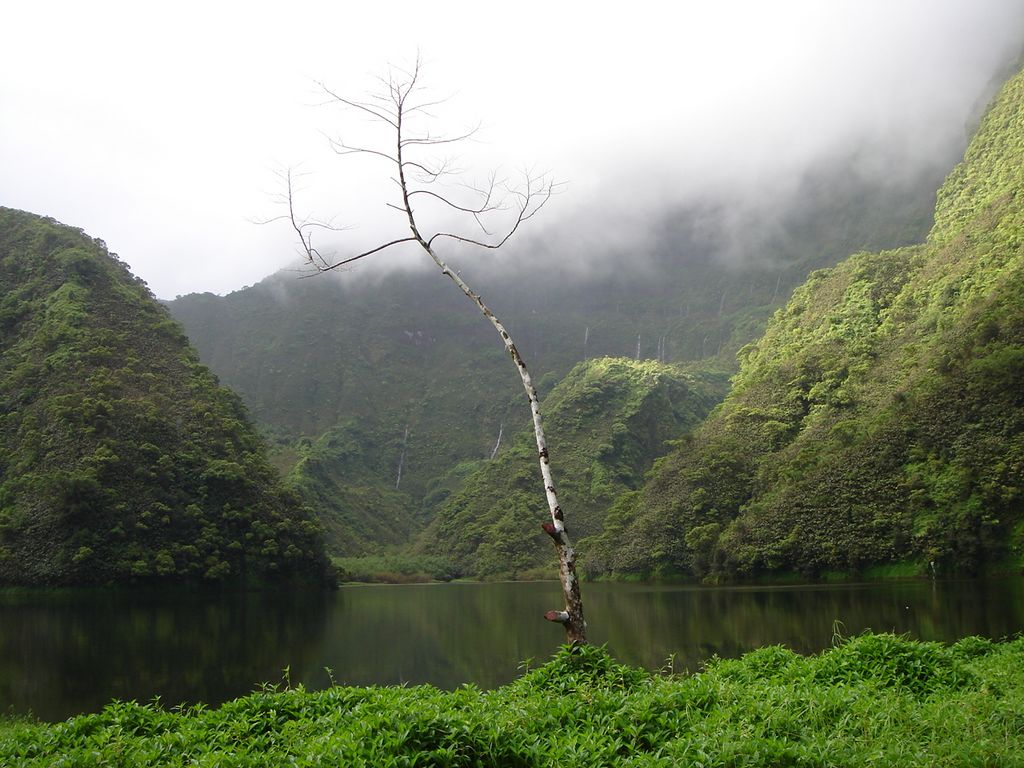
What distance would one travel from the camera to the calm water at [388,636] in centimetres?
1769

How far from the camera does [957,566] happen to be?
135ft

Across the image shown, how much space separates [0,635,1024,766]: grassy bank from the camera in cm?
522

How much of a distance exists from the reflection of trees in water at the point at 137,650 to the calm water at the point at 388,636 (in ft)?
0.18

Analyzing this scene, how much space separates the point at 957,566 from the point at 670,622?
22443 millimetres

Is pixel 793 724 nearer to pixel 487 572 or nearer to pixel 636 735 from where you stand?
pixel 636 735

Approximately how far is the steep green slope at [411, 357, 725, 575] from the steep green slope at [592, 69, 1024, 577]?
760 inches

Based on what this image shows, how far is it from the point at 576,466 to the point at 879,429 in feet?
168

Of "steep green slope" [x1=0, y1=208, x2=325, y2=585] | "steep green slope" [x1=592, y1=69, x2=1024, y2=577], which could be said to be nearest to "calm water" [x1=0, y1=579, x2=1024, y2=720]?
"steep green slope" [x1=0, y1=208, x2=325, y2=585]

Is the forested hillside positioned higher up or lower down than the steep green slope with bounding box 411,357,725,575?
higher up

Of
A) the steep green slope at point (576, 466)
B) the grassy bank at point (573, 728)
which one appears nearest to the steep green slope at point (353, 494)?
the steep green slope at point (576, 466)

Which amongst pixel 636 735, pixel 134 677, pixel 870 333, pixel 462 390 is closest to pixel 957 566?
pixel 870 333

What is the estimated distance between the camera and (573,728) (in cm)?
598

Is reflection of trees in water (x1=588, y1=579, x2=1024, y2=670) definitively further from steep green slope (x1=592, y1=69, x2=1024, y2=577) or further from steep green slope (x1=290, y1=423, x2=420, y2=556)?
steep green slope (x1=290, y1=423, x2=420, y2=556)

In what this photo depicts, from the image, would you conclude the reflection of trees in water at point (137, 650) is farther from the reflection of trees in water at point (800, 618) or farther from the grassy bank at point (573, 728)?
the grassy bank at point (573, 728)
